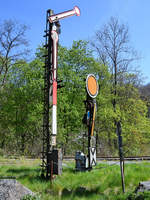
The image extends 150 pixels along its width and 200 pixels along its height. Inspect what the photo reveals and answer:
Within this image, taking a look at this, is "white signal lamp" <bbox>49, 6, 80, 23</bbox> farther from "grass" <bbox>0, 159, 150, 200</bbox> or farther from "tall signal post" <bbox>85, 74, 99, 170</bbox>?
"grass" <bbox>0, 159, 150, 200</bbox>

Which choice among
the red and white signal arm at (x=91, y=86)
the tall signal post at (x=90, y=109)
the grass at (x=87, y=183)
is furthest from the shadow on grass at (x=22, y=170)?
the red and white signal arm at (x=91, y=86)

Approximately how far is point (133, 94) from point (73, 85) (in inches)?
309

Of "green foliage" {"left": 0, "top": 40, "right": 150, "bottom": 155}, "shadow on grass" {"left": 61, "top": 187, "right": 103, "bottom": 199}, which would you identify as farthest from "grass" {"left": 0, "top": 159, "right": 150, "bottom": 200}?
"green foliage" {"left": 0, "top": 40, "right": 150, "bottom": 155}

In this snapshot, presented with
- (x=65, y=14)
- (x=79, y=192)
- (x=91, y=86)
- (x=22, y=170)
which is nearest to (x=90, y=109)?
(x=91, y=86)

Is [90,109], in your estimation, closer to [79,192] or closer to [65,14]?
[79,192]

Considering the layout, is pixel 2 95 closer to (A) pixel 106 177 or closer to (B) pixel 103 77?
(B) pixel 103 77

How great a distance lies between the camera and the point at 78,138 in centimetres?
2455

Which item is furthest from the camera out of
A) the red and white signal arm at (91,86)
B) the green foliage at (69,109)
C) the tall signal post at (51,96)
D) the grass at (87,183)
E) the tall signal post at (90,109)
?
the green foliage at (69,109)

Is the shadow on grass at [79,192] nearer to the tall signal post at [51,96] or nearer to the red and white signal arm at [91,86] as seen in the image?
the tall signal post at [51,96]

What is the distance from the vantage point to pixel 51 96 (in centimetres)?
1284

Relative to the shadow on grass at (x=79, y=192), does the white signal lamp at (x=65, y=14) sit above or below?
above

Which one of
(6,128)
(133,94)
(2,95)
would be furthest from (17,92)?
(133,94)

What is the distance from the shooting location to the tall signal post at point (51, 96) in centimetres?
1197

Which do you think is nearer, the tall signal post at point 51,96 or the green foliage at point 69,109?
the tall signal post at point 51,96
